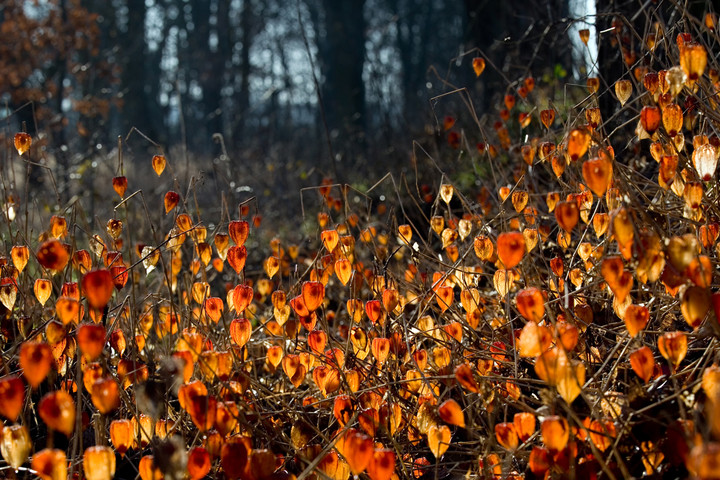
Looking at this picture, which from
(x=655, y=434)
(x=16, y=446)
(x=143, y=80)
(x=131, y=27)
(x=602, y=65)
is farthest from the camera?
(x=143, y=80)

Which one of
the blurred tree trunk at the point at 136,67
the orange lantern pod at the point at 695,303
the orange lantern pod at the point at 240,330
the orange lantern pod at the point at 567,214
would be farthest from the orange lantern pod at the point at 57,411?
the blurred tree trunk at the point at 136,67

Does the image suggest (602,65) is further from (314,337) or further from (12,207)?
(12,207)

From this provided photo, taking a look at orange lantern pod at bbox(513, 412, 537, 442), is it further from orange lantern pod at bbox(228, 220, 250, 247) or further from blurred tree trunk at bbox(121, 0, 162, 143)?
blurred tree trunk at bbox(121, 0, 162, 143)

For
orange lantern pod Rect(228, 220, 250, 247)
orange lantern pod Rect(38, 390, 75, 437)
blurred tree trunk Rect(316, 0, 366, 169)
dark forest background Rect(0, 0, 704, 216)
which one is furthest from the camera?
blurred tree trunk Rect(316, 0, 366, 169)

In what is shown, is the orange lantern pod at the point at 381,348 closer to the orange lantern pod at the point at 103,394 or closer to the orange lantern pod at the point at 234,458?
the orange lantern pod at the point at 234,458

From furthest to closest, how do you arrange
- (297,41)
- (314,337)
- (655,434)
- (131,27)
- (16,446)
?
(131,27)
(297,41)
(314,337)
(655,434)
(16,446)

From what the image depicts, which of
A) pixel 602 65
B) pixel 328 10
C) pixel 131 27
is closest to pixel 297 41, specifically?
pixel 131 27

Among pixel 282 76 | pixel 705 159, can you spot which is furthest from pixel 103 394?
pixel 282 76

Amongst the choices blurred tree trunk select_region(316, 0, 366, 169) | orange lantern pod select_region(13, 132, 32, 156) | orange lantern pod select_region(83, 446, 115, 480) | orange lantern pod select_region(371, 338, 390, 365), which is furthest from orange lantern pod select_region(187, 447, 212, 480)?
blurred tree trunk select_region(316, 0, 366, 169)

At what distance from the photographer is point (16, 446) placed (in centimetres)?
141

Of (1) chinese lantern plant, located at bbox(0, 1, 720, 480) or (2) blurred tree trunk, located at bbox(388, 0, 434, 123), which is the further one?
(2) blurred tree trunk, located at bbox(388, 0, 434, 123)

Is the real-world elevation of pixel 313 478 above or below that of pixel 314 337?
below

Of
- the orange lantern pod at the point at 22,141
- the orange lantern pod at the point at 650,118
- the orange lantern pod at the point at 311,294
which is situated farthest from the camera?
the orange lantern pod at the point at 22,141

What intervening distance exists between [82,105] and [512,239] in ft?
35.3
